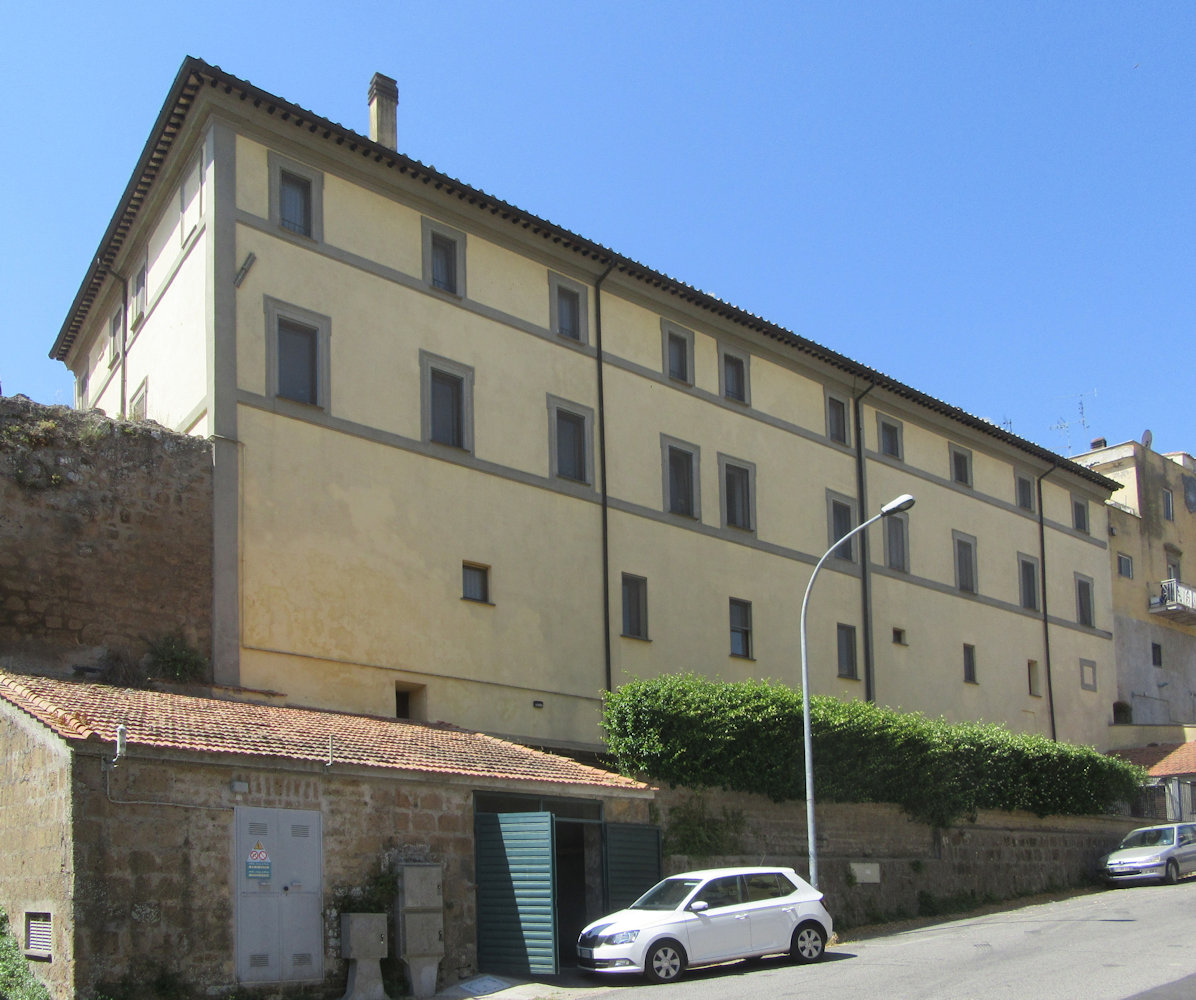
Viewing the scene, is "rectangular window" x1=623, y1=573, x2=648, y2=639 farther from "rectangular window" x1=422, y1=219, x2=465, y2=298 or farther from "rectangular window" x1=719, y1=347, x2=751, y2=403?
"rectangular window" x1=422, y1=219, x2=465, y2=298

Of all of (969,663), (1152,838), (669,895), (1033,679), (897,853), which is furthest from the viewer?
(1033,679)

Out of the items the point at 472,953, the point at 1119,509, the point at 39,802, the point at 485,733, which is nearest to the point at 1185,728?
the point at 1119,509

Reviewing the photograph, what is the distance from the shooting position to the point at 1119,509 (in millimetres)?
48438

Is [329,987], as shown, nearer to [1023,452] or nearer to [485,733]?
[485,733]

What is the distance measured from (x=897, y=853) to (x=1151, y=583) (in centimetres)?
2616

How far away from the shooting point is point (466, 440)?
27156 millimetres

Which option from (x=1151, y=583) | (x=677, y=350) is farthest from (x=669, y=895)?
(x=1151, y=583)

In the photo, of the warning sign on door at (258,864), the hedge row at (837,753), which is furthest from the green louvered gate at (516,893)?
the hedge row at (837,753)

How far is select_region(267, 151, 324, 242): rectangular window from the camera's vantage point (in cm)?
2517

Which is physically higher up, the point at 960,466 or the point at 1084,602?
the point at 960,466

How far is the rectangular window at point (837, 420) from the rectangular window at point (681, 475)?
5.90m

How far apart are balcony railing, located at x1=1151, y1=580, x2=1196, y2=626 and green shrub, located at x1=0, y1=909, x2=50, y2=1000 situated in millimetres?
41659

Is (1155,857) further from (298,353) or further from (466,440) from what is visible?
(298,353)

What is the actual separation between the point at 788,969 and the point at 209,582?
35.8 ft
